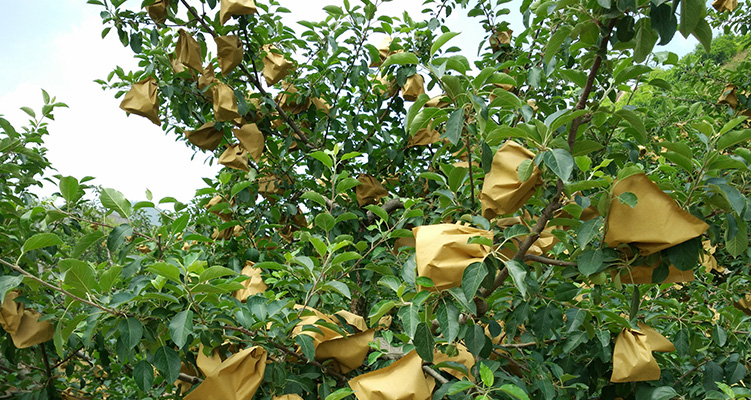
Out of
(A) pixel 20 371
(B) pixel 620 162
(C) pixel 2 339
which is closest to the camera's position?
(B) pixel 620 162

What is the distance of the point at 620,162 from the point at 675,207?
654 mm

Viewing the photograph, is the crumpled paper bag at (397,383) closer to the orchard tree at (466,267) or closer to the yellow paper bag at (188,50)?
the orchard tree at (466,267)

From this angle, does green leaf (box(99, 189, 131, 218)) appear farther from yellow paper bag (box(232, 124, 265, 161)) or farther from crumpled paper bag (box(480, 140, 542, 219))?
yellow paper bag (box(232, 124, 265, 161))

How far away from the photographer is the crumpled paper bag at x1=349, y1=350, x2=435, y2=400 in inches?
47.0

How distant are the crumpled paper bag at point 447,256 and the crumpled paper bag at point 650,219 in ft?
0.98

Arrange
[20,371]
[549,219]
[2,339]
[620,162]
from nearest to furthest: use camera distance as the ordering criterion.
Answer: [549,219], [620,162], [2,339], [20,371]

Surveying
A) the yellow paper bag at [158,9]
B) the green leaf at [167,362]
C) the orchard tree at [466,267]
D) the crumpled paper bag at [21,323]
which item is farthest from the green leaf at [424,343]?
the yellow paper bag at [158,9]

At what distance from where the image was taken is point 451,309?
44.5 inches

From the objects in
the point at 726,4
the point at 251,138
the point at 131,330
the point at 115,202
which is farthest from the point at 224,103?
the point at 726,4

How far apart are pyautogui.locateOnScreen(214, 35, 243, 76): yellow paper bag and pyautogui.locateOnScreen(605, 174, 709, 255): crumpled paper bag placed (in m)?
1.97

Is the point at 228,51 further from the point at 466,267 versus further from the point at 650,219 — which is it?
the point at 650,219

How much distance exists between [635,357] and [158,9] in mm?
2526

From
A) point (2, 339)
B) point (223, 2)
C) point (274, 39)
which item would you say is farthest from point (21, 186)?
point (274, 39)

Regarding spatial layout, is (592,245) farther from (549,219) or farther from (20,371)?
(20,371)
